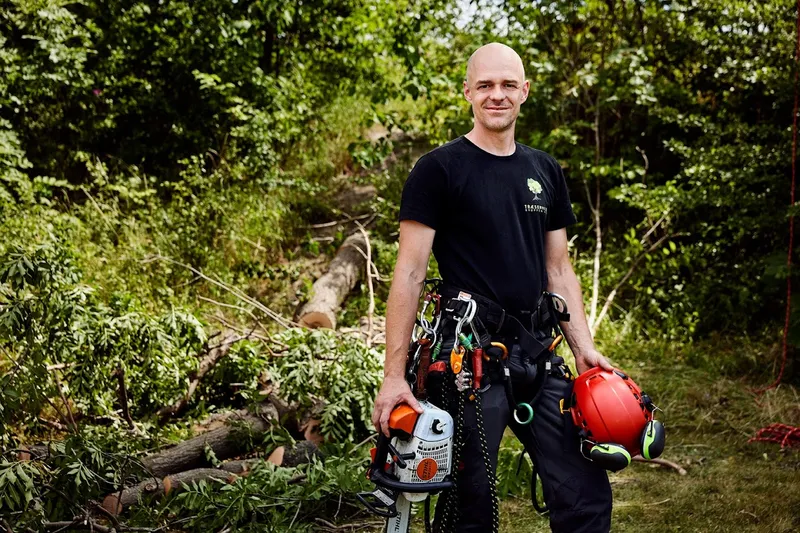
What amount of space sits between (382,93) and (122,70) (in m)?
3.27

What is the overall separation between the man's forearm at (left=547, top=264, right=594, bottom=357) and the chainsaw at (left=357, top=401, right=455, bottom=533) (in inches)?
28.5

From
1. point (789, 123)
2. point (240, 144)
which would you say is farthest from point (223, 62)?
point (789, 123)

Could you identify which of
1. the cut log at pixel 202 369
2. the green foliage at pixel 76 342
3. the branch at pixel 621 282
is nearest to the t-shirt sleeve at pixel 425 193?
the green foliage at pixel 76 342

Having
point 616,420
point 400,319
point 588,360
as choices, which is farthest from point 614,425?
point 400,319

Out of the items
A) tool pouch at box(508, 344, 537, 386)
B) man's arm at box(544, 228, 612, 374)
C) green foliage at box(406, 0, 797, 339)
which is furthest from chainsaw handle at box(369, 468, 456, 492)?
green foliage at box(406, 0, 797, 339)

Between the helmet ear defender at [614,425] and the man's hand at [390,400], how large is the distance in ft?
1.90

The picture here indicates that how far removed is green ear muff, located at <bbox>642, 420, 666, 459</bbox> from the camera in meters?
2.45

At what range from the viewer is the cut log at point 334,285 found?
655 centimetres

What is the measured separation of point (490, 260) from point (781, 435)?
3.39 m

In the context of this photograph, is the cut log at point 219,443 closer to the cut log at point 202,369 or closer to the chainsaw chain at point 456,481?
the cut log at point 202,369

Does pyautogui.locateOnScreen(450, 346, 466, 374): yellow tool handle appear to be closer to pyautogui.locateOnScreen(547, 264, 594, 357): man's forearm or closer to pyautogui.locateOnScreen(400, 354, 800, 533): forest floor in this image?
pyautogui.locateOnScreen(547, 264, 594, 357): man's forearm

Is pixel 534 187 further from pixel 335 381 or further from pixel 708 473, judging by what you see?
pixel 708 473

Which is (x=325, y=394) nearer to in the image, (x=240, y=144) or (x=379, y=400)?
(x=379, y=400)

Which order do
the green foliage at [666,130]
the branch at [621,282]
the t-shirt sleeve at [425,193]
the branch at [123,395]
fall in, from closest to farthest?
the t-shirt sleeve at [425,193]
the branch at [123,395]
the green foliage at [666,130]
the branch at [621,282]
